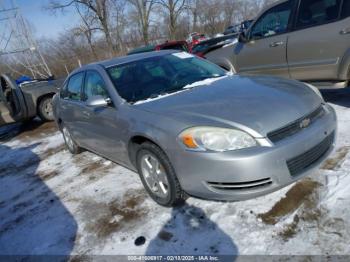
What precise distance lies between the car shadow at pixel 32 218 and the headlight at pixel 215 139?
155cm

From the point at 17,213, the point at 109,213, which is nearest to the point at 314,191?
the point at 109,213

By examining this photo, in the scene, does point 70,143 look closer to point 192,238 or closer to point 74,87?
point 74,87

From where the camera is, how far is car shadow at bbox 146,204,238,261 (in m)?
2.57

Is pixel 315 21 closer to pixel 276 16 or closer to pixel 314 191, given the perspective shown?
pixel 276 16

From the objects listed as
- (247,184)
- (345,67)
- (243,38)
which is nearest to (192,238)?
(247,184)

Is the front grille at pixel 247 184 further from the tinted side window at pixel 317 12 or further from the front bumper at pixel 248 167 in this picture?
the tinted side window at pixel 317 12

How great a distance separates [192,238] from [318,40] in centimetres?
358

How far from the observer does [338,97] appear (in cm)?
557

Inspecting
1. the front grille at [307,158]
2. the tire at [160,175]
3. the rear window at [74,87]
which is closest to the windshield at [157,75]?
the tire at [160,175]

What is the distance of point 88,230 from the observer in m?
3.26

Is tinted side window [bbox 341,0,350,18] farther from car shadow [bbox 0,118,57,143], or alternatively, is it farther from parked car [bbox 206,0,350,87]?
car shadow [bbox 0,118,57,143]

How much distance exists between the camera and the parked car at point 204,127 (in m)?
2.55

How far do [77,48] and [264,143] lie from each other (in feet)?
98.2

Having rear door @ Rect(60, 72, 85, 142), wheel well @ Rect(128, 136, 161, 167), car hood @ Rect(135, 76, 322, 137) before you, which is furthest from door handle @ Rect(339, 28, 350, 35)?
rear door @ Rect(60, 72, 85, 142)
